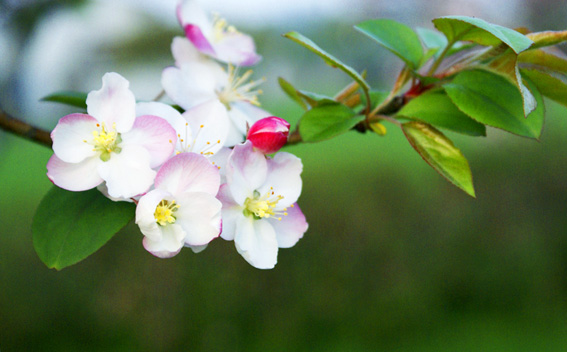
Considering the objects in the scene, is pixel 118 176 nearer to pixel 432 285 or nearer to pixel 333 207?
pixel 333 207

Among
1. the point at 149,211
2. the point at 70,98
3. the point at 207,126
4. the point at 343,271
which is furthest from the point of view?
the point at 343,271

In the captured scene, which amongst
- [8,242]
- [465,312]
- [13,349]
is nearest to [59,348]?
[13,349]

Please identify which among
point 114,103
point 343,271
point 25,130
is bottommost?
point 343,271

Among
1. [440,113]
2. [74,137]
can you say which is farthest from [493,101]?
[74,137]

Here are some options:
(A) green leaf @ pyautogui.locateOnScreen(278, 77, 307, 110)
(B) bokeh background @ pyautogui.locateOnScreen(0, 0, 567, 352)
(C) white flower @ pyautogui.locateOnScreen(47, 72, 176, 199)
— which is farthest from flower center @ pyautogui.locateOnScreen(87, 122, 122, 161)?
(B) bokeh background @ pyautogui.locateOnScreen(0, 0, 567, 352)

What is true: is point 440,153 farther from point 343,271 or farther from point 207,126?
point 343,271

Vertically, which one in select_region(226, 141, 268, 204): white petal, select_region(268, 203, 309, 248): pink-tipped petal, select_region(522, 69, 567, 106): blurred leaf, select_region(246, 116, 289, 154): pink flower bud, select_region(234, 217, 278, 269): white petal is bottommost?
select_region(268, 203, 309, 248): pink-tipped petal

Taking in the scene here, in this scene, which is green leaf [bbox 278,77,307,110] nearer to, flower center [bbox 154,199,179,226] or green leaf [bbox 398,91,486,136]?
green leaf [bbox 398,91,486,136]
